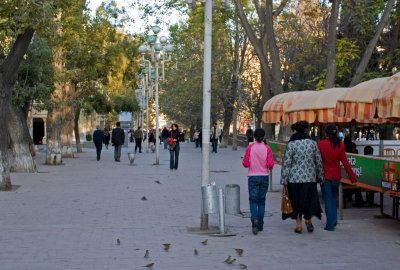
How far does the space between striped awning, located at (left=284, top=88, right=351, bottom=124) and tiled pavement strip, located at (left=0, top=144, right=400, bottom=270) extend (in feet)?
6.63

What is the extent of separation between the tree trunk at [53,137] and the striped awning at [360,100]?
17612mm

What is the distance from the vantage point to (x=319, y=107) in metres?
14.7

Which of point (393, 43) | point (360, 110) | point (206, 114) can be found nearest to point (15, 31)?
point (206, 114)

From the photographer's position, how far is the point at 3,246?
8.79 meters

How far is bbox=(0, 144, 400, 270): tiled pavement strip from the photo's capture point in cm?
793

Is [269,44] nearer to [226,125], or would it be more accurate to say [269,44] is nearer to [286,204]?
[286,204]

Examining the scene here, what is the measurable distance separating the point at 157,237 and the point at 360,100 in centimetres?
406

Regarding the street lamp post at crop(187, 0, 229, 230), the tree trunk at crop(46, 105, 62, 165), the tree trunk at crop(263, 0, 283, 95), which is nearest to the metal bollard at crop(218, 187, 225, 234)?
the street lamp post at crop(187, 0, 229, 230)

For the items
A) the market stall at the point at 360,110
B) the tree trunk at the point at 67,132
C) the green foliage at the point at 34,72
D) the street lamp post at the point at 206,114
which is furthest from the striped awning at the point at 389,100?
the tree trunk at the point at 67,132

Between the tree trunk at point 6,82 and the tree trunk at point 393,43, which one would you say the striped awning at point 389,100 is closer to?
the tree trunk at point 6,82

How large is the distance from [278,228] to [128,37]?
2556 centimetres

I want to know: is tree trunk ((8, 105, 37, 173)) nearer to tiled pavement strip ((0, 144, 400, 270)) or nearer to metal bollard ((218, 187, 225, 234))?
tiled pavement strip ((0, 144, 400, 270))

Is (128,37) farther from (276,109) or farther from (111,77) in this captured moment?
(276,109)

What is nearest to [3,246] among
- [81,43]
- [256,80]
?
[81,43]
